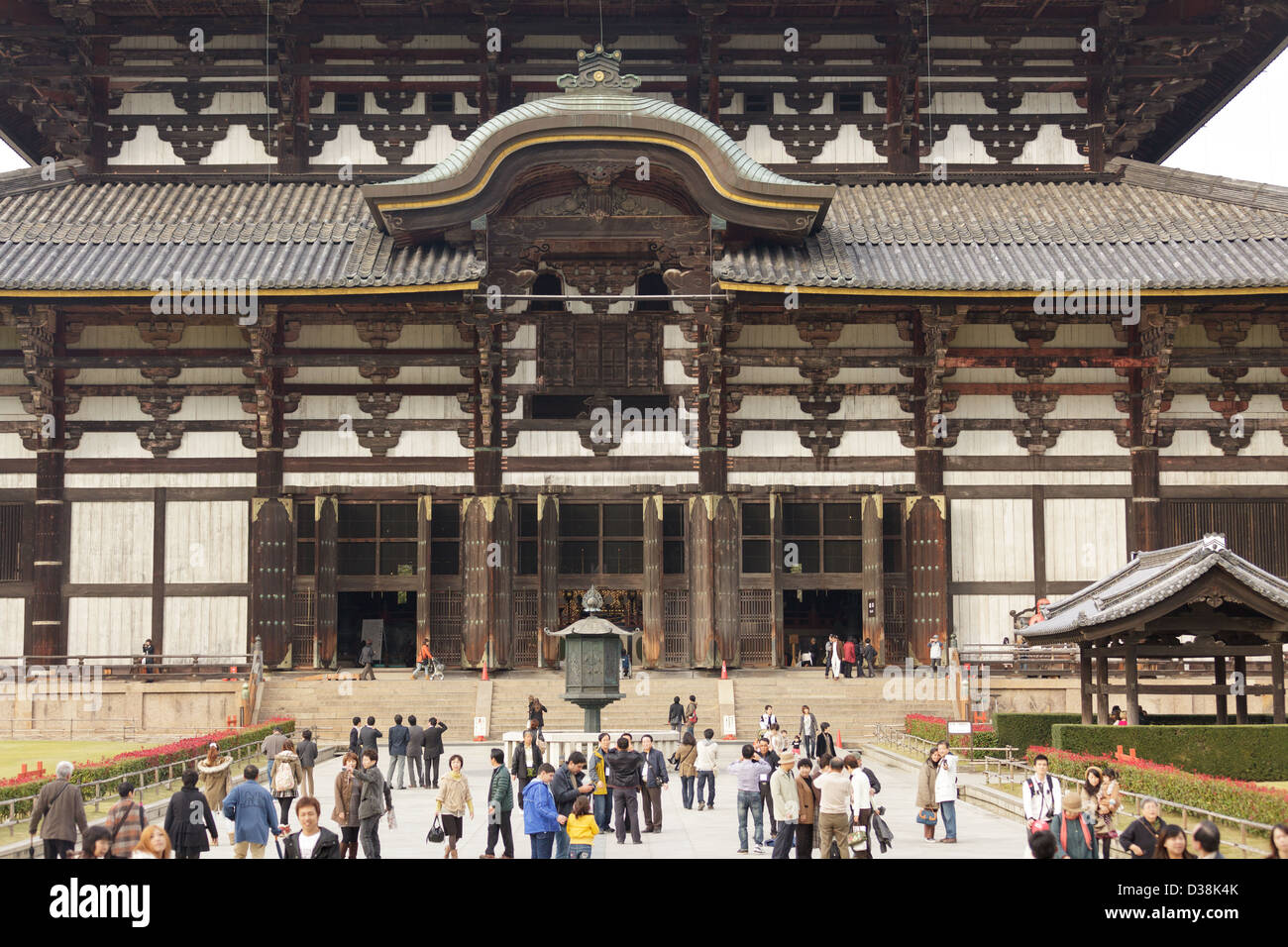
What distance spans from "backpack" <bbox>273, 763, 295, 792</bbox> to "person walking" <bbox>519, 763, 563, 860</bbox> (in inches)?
213

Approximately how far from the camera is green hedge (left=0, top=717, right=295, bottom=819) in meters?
19.4

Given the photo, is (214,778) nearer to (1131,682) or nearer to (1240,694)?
(1131,682)

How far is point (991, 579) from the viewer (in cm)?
3778

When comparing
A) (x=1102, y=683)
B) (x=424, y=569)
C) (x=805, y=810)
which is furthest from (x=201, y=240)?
(x=805, y=810)

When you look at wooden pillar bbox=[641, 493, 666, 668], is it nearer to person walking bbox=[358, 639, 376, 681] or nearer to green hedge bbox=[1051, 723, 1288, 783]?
person walking bbox=[358, 639, 376, 681]

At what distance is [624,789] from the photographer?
63.9 ft

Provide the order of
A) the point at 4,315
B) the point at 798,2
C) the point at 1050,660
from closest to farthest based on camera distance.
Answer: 1. the point at 1050,660
2. the point at 4,315
3. the point at 798,2

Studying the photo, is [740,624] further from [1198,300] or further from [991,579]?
[1198,300]


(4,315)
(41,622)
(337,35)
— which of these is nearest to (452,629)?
(41,622)

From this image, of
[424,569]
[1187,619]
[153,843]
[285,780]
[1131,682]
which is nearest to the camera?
[153,843]

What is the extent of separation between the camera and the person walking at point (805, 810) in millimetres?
16547

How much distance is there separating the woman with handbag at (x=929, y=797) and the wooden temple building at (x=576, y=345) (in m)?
16.6

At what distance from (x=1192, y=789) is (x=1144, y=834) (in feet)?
21.1

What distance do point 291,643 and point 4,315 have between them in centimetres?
1083
